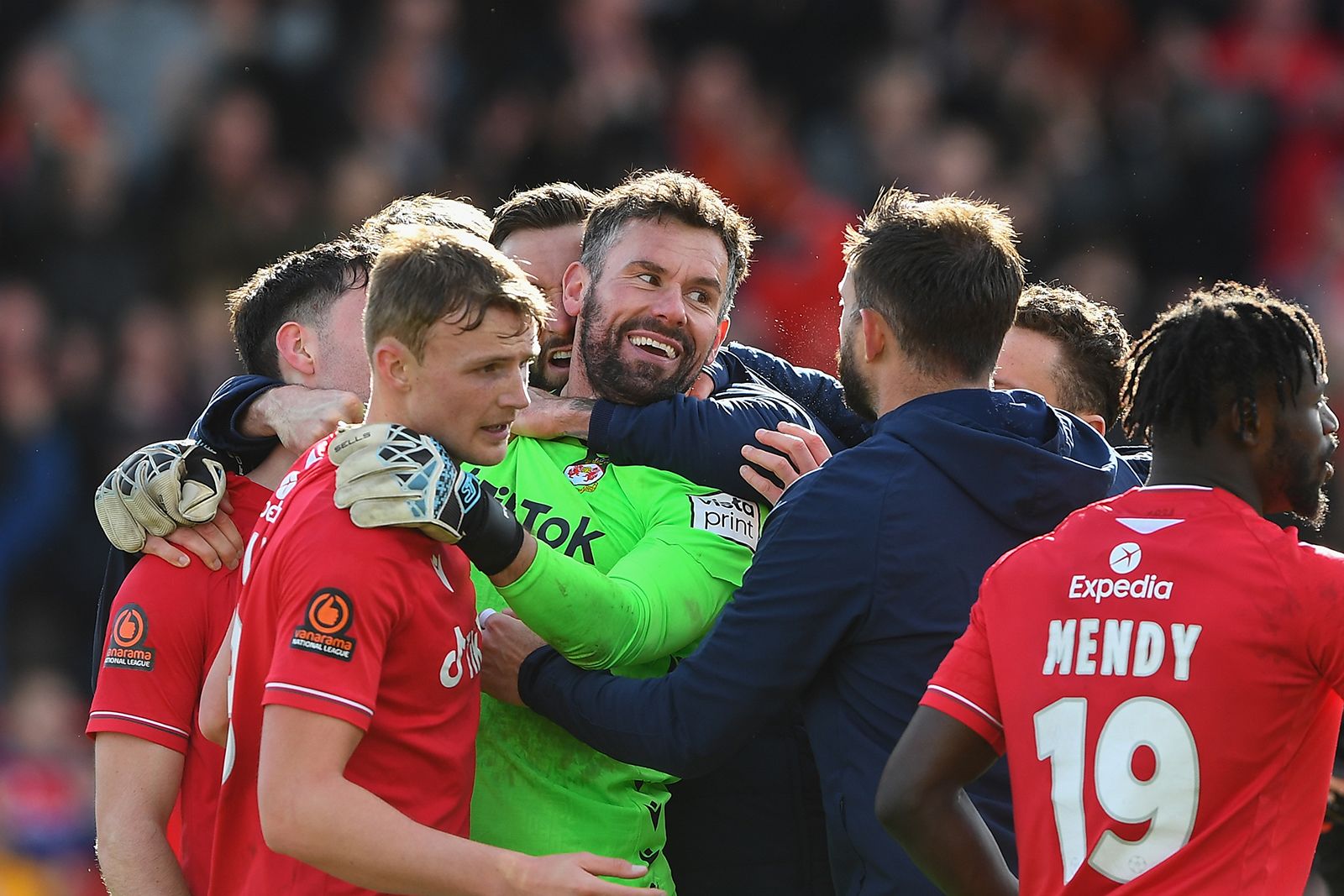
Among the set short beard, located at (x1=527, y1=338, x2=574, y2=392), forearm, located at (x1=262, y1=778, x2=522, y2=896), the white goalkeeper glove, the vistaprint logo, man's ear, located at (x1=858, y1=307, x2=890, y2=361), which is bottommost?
forearm, located at (x1=262, y1=778, x2=522, y2=896)

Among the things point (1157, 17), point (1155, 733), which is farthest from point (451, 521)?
point (1157, 17)

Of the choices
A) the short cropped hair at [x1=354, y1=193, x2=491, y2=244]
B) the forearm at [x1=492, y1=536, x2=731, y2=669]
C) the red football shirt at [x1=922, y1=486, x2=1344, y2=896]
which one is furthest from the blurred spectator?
the red football shirt at [x1=922, y1=486, x2=1344, y2=896]

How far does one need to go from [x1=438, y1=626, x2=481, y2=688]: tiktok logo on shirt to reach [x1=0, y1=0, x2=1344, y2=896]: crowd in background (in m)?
5.58

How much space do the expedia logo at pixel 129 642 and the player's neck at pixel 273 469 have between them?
0.43 metres

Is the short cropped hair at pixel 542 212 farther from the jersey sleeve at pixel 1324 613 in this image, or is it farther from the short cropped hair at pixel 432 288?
the jersey sleeve at pixel 1324 613

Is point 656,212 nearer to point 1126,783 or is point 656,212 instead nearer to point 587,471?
point 587,471

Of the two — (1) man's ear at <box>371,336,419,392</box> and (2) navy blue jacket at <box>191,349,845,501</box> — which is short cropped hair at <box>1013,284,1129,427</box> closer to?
(2) navy blue jacket at <box>191,349,845,501</box>

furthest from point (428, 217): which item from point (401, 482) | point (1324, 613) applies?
point (1324, 613)

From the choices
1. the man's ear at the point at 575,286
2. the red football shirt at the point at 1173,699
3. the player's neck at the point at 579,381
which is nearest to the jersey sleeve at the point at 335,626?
the red football shirt at the point at 1173,699

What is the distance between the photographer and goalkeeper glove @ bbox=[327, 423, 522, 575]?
2650 millimetres

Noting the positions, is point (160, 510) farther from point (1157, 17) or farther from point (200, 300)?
point (1157, 17)

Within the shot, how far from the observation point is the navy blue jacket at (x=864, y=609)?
119 inches

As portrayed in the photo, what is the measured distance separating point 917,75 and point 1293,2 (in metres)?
2.53

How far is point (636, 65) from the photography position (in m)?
10.0
